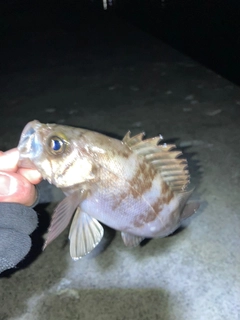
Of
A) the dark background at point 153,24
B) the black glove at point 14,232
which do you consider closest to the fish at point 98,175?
the black glove at point 14,232

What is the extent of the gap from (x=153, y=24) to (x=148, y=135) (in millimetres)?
2952

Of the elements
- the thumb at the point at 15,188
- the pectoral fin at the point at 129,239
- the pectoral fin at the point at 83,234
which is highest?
the thumb at the point at 15,188

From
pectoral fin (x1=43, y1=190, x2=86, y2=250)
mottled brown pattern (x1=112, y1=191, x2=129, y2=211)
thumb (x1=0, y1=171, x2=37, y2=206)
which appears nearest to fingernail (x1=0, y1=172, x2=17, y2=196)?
thumb (x1=0, y1=171, x2=37, y2=206)

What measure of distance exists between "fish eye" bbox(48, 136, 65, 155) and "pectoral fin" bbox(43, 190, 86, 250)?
0.10 metres

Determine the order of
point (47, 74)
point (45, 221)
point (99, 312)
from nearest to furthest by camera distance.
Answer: point (99, 312)
point (45, 221)
point (47, 74)

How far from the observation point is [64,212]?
879 millimetres

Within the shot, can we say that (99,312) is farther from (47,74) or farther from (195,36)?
(195,36)

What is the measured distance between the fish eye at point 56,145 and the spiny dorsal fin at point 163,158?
0.47ft

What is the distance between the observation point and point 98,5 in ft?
20.1

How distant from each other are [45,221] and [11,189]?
88 cm

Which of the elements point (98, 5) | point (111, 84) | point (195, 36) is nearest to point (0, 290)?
point (111, 84)

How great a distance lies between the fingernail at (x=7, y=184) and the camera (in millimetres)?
945

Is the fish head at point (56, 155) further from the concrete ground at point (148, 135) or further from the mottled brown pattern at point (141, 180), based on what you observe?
the concrete ground at point (148, 135)

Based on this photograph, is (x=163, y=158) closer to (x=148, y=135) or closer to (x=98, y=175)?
(x=98, y=175)
